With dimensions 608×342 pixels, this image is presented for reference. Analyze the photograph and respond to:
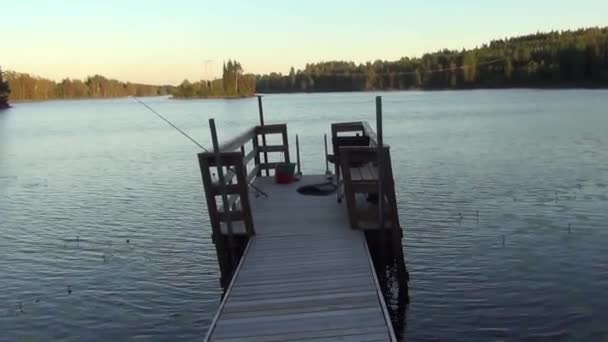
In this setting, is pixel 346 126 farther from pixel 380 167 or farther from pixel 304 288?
pixel 304 288

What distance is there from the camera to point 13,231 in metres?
17.9

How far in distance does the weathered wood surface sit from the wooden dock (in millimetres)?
15

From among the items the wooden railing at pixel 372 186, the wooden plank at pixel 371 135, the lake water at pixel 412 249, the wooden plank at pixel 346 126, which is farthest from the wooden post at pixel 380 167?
the wooden plank at pixel 346 126

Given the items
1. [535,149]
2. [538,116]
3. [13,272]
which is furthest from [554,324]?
[538,116]

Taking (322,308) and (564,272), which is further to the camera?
(564,272)

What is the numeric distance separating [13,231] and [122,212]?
3524 millimetres

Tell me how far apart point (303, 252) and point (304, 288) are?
1660 millimetres

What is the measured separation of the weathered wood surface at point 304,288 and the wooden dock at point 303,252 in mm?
15

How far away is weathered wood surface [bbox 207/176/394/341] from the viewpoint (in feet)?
22.9

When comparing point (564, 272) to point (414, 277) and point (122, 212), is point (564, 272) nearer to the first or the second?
point (414, 277)

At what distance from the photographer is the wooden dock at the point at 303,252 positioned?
7.14 meters

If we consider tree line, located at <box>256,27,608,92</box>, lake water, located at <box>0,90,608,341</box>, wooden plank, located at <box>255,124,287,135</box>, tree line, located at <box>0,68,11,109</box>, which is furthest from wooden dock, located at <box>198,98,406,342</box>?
tree line, located at <box>0,68,11,109</box>

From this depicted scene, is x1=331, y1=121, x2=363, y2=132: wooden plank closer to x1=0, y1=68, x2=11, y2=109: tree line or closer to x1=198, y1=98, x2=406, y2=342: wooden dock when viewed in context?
x1=198, y1=98, x2=406, y2=342: wooden dock

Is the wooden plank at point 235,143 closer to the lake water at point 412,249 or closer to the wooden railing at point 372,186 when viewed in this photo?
the wooden railing at point 372,186
